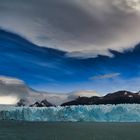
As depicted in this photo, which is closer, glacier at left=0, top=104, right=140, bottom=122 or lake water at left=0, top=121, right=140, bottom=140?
lake water at left=0, top=121, right=140, bottom=140

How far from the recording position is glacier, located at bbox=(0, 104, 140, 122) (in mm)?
118312

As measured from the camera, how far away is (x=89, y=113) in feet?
401

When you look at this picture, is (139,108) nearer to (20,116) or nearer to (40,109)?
→ (40,109)

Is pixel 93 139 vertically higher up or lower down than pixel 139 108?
lower down

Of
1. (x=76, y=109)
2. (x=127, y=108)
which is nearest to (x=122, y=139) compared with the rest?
(x=127, y=108)

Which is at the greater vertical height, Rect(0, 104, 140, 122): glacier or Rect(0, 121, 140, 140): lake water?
Rect(0, 104, 140, 122): glacier

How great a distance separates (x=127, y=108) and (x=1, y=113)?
88897 millimetres

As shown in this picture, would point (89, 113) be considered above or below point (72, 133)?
above

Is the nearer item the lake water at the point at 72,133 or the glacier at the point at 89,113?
the lake water at the point at 72,133

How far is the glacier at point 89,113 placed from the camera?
388 feet

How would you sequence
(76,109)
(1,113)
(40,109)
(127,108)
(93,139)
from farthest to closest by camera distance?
(1,113) → (40,109) → (76,109) → (127,108) → (93,139)

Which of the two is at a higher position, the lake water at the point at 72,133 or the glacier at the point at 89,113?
the glacier at the point at 89,113

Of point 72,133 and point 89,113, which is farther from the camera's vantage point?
point 89,113

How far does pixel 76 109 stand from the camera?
126m
